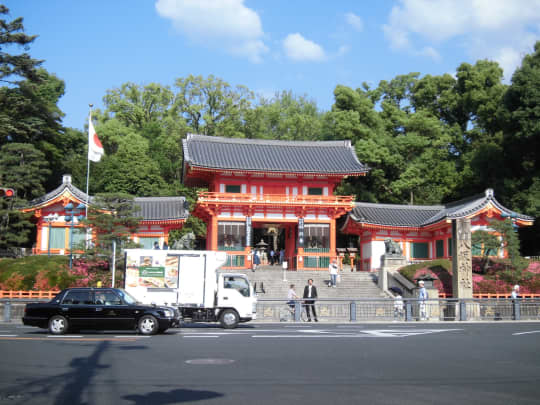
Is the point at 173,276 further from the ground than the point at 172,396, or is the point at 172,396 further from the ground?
the point at 173,276

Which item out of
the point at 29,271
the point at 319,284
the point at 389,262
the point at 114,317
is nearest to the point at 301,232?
the point at 319,284

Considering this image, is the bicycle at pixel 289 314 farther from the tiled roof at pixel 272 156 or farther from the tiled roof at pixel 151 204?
the tiled roof at pixel 272 156

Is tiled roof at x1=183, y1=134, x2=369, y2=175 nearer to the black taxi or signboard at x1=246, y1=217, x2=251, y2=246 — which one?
signboard at x1=246, y1=217, x2=251, y2=246

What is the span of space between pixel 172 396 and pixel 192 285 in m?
12.5

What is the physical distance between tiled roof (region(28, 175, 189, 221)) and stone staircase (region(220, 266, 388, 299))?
7.89 m

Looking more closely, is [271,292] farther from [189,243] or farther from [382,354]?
[382,354]

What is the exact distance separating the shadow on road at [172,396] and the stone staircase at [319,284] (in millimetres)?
22314

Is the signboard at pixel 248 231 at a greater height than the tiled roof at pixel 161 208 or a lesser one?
lesser

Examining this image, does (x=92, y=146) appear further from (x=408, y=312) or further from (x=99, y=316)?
(x=408, y=312)

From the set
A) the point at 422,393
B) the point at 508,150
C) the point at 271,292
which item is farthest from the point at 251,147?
the point at 422,393

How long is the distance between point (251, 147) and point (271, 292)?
1588 centimetres

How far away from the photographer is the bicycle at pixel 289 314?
2303 centimetres

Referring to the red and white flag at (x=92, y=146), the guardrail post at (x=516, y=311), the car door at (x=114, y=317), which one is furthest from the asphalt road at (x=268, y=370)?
the red and white flag at (x=92, y=146)

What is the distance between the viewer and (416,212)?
42812mm
